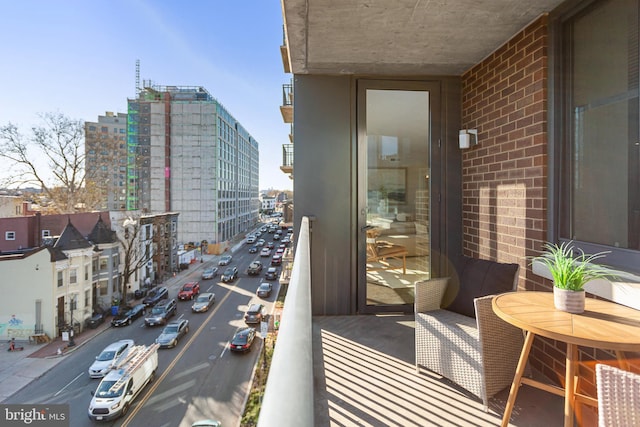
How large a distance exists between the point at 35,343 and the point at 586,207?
1864cm

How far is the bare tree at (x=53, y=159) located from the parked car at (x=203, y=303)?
10.5 m

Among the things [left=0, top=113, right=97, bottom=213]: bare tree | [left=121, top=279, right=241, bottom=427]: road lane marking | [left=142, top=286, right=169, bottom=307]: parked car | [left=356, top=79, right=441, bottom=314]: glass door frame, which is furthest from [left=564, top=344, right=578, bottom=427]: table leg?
[left=0, top=113, right=97, bottom=213]: bare tree

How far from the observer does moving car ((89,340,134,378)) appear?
11.0m

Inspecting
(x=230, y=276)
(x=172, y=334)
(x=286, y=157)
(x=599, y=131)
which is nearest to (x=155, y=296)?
(x=230, y=276)

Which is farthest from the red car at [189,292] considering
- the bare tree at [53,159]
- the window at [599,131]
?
the window at [599,131]

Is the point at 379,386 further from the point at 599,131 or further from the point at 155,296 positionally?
the point at 155,296

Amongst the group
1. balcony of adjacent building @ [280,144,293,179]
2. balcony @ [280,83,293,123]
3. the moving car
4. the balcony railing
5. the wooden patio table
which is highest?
balcony @ [280,83,293,123]

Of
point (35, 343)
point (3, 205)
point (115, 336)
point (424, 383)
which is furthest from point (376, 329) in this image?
point (3, 205)

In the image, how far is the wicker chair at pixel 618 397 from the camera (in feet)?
2.95

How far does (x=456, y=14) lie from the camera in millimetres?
2230

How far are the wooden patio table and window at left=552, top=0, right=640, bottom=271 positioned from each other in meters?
0.50

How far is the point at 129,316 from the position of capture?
15508 mm

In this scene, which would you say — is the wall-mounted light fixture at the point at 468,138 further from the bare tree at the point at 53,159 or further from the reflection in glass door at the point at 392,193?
the bare tree at the point at 53,159

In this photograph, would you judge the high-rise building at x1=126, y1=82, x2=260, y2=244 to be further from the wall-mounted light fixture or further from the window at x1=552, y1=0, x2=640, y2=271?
the window at x1=552, y1=0, x2=640, y2=271
